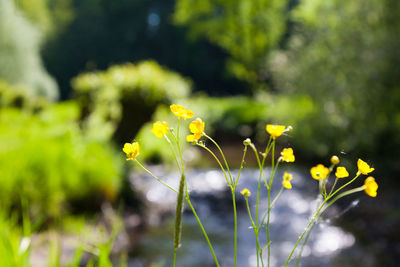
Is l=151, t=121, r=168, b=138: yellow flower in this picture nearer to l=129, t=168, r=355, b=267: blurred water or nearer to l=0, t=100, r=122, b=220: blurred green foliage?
l=129, t=168, r=355, b=267: blurred water

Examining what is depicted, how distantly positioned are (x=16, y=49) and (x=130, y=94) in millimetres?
10114

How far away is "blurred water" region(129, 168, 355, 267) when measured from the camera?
14.2 ft

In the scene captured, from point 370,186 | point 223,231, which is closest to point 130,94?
point 223,231

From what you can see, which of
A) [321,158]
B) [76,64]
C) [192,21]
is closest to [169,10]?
[192,21]

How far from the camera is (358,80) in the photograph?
708 cm

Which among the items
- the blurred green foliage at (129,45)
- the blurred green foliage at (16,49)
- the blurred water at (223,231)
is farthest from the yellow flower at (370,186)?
the blurred green foliage at (129,45)

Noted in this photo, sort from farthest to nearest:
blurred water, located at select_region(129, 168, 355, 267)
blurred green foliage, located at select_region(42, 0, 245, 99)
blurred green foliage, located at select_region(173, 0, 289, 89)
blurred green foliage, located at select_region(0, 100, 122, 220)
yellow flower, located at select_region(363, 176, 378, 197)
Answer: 1. blurred green foliage, located at select_region(42, 0, 245, 99)
2. blurred green foliage, located at select_region(173, 0, 289, 89)
3. blurred water, located at select_region(129, 168, 355, 267)
4. blurred green foliage, located at select_region(0, 100, 122, 220)
5. yellow flower, located at select_region(363, 176, 378, 197)

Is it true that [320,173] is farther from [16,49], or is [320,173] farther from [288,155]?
[16,49]

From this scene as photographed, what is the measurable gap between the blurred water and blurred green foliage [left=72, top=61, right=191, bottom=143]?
40.8 inches

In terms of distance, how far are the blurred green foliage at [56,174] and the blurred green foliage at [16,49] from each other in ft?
31.1

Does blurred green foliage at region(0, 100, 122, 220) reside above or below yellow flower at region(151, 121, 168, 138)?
above

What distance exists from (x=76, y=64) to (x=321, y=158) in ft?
61.9

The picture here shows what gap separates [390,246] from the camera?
15.3 ft

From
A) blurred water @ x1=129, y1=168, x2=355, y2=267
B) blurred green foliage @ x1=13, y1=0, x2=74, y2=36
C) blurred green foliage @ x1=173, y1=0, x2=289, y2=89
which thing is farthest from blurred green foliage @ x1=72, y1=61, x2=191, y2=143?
blurred green foliage @ x1=13, y1=0, x2=74, y2=36
